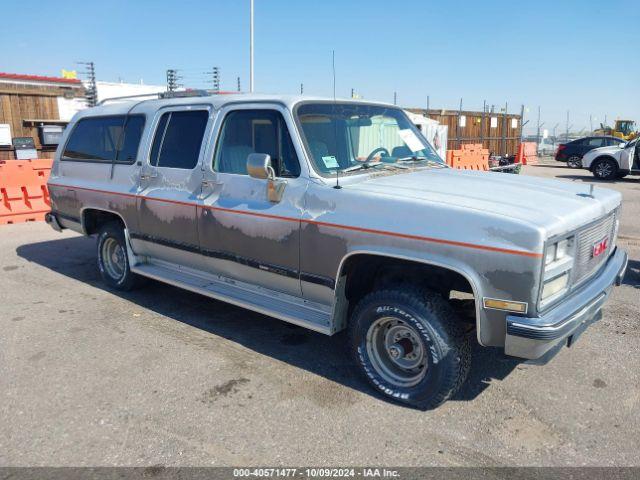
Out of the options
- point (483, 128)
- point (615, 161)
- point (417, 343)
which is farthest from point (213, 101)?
point (483, 128)

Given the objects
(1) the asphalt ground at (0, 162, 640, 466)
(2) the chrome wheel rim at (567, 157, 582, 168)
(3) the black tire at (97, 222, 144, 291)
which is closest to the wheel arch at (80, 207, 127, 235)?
(3) the black tire at (97, 222, 144, 291)

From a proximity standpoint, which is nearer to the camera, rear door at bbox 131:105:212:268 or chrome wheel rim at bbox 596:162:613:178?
rear door at bbox 131:105:212:268

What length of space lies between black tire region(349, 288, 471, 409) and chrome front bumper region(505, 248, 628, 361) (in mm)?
410

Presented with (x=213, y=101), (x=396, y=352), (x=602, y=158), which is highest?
(x=213, y=101)

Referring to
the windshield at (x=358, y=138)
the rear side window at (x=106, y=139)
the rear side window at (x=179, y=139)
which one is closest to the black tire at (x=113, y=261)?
the rear side window at (x=106, y=139)

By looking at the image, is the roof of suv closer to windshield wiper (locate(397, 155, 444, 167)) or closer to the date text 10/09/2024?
windshield wiper (locate(397, 155, 444, 167))

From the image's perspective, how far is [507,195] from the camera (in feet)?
11.7

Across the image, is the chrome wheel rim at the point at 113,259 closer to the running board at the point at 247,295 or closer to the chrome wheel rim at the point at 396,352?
the running board at the point at 247,295

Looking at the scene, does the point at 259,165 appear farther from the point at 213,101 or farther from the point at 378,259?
the point at 213,101

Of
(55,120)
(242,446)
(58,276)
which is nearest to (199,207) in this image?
(242,446)

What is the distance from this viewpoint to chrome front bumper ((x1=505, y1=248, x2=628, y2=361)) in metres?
2.96

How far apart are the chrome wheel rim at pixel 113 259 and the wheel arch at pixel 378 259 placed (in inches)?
125

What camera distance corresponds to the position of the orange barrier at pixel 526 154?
26.9 m

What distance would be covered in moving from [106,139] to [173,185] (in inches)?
58.9
